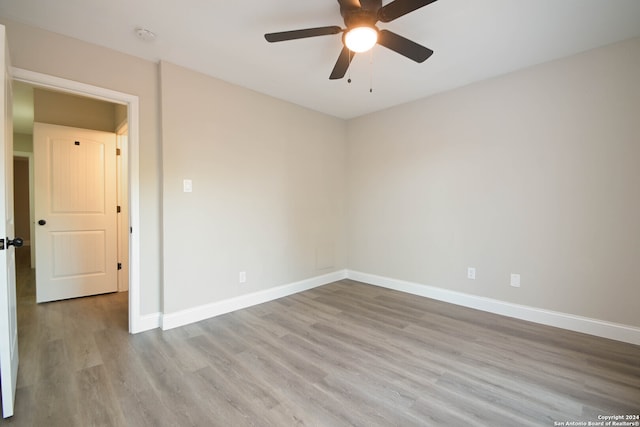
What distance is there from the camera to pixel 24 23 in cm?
207

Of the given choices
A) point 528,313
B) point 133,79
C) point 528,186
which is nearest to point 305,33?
point 133,79

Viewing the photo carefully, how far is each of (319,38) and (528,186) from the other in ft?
7.90

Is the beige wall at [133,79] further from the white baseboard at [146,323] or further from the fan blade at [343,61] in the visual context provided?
the fan blade at [343,61]

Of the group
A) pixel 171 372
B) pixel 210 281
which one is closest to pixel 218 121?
pixel 210 281

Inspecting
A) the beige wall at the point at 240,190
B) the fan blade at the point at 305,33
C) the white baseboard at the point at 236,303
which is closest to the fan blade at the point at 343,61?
the fan blade at the point at 305,33

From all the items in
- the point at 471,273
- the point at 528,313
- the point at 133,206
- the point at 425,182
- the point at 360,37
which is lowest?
the point at 528,313

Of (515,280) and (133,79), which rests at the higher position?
(133,79)

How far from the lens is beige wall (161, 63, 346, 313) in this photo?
107 inches

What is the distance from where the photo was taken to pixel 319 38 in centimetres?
228

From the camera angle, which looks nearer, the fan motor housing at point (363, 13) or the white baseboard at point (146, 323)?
the fan motor housing at point (363, 13)

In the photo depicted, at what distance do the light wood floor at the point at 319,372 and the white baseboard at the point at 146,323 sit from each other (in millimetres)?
68

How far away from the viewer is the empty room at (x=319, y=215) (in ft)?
5.78

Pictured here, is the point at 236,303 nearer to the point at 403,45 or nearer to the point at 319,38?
the point at 319,38

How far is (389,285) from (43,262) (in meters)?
4.21
